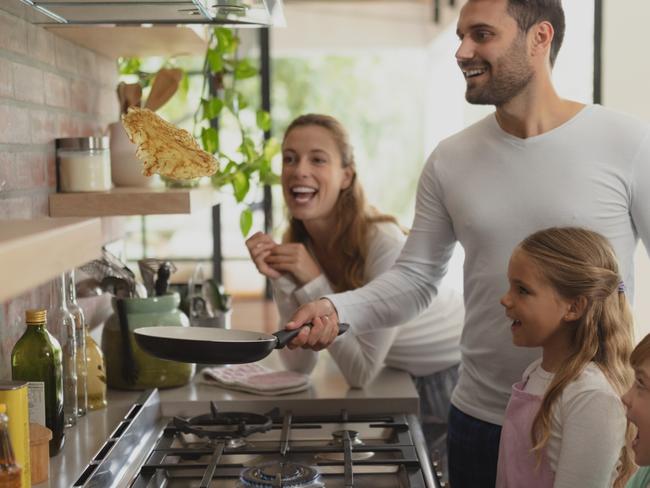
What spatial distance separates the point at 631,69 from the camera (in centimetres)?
230

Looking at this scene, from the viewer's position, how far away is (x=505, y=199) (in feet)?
5.78

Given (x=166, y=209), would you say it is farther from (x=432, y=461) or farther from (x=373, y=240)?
A: (x=432, y=461)

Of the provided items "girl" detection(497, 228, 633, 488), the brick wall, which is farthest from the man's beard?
the brick wall

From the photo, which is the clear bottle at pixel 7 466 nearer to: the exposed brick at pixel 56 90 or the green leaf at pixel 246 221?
the exposed brick at pixel 56 90

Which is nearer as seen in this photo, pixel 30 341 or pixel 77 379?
pixel 30 341

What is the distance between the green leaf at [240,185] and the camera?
2770 millimetres

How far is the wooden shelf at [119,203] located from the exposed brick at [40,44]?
29 centimetres

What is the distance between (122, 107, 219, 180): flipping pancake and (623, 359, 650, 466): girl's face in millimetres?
766

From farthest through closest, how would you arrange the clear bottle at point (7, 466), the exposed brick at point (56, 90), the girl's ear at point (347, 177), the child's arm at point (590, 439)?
the girl's ear at point (347, 177), the exposed brick at point (56, 90), the child's arm at point (590, 439), the clear bottle at point (7, 466)

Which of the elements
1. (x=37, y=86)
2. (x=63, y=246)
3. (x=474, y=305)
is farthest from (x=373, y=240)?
(x=63, y=246)

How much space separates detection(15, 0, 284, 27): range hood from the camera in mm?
1574

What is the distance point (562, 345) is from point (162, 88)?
127 cm

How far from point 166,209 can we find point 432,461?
77cm

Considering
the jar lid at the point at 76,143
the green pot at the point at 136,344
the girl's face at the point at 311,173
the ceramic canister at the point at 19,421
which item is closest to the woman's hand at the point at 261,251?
the girl's face at the point at 311,173
